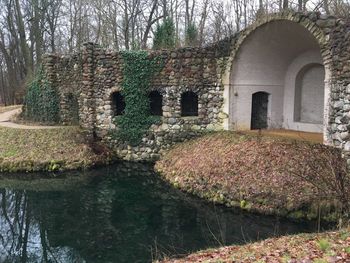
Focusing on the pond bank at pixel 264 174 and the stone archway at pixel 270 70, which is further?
the stone archway at pixel 270 70

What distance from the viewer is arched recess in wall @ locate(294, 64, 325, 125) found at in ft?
42.8

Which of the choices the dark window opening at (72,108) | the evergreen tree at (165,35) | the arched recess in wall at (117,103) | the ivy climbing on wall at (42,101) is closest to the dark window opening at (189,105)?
the arched recess in wall at (117,103)

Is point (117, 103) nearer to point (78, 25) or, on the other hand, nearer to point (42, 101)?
point (42, 101)

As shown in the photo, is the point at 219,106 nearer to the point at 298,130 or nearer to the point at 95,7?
the point at 298,130

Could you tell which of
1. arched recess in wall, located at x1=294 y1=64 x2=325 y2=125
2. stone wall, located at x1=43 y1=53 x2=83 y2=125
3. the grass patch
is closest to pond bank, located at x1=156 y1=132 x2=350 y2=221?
the grass patch

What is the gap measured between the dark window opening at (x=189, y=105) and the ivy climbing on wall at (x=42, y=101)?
6.47m

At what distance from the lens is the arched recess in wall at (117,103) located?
14328 millimetres

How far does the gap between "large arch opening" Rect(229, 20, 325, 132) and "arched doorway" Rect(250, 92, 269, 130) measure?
0.42ft

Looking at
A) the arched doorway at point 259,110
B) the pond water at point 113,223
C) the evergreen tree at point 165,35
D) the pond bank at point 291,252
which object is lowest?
the pond water at point 113,223

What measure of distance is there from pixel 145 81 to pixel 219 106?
9.90 ft

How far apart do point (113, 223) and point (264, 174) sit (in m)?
3.98

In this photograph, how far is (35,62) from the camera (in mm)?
29188

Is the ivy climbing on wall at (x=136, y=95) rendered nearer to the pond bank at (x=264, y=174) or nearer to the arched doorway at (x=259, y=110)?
the pond bank at (x=264, y=174)

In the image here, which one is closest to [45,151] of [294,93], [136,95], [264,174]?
[136,95]
